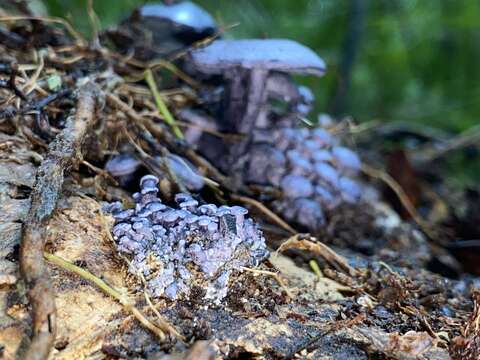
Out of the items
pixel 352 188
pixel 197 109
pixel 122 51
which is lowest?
pixel 352 188

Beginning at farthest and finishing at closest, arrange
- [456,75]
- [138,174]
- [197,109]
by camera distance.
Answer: [456,75] < [197,109] < [138,174]

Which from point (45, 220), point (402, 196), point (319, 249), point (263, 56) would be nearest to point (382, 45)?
point (402, 196)

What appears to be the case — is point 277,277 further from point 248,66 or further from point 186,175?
point 248,66

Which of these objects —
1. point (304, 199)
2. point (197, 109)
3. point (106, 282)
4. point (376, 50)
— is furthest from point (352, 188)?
point (376, 50)

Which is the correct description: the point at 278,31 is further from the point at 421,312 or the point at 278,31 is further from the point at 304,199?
the point at 421,312

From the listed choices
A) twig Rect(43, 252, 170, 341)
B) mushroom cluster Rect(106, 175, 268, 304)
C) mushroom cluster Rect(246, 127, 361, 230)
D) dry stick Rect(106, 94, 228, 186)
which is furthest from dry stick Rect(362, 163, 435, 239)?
twig Rect(43, 252, 170, 341)
